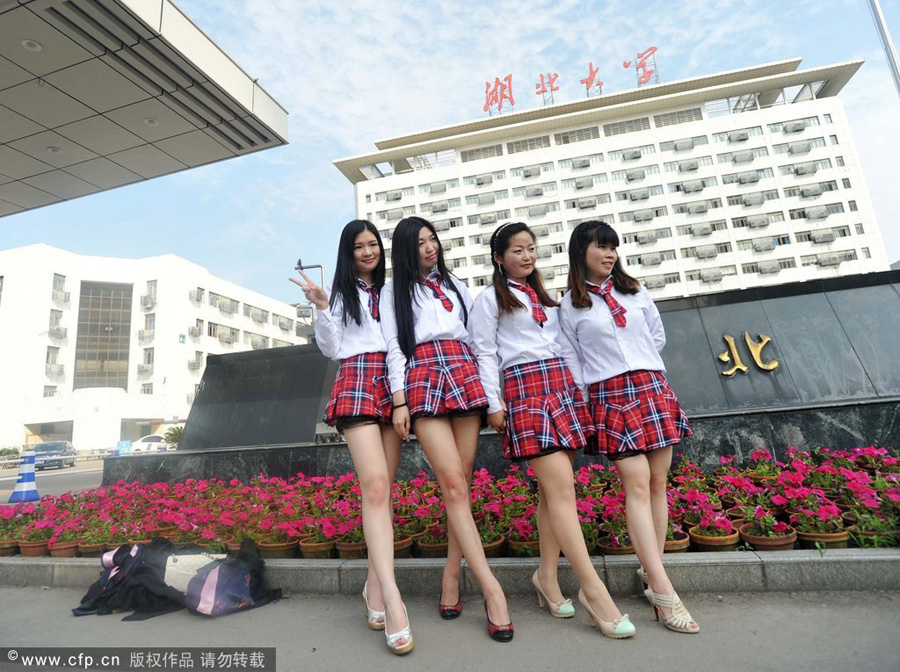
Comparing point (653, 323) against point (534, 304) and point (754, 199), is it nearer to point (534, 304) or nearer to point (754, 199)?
point (534, 304)

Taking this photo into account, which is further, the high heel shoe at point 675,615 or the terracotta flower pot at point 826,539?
the terracotta flower pot at point 826,539

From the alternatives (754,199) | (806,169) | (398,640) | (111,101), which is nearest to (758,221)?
(754,199)

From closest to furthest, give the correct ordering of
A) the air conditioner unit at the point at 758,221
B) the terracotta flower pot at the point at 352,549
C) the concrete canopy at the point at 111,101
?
the terracotta flower pot at the point at 352,549 < the concrete canopy at the point at 111,101 < the air conditioner unit at the point at 758,221

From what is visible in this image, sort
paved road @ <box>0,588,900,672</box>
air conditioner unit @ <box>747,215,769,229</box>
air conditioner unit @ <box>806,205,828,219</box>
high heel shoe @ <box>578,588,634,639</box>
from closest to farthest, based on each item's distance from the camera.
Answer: paved road @ <box>0,588,900,672</box>
high heel shoe @ <box>578,588,634,639</box>
air conditioner unit @ <box>806,205,828,219</box>
air conditioner unit @ <box>747,215,769,229</box>

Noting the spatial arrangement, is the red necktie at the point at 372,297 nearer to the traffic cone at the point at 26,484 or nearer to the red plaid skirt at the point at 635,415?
the red plaid skirt at the point at 635,415

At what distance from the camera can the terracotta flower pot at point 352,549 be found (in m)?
3.39

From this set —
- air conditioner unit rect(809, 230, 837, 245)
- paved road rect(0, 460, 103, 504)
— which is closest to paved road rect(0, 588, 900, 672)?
paved road rect(0, 460, 103, 504)

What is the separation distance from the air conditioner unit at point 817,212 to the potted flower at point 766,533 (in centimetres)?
5495

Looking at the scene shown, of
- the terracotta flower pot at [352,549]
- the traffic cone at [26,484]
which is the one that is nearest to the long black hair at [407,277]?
the terracotta flower pot at [352,549]

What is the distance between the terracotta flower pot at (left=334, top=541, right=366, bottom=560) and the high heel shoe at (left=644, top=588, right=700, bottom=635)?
5.82 ft

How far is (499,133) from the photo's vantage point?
54.9 metres

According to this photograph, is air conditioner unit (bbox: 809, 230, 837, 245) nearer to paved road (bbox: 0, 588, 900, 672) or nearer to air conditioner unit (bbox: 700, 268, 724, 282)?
air conditioner unit (bbox: 700, 268, 724, 282)

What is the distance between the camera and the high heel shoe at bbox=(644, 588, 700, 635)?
231 centimetres

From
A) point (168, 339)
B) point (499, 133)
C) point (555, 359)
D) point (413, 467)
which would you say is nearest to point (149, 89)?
point (413, 467)
